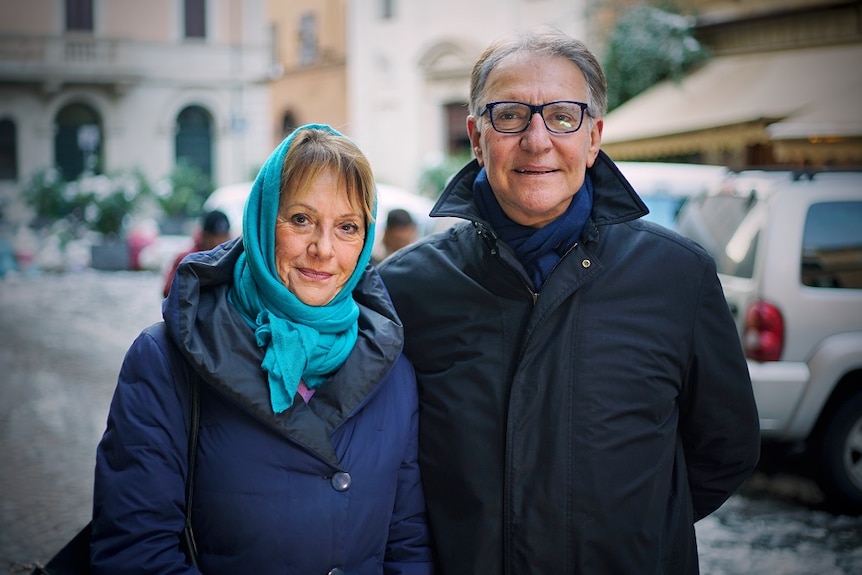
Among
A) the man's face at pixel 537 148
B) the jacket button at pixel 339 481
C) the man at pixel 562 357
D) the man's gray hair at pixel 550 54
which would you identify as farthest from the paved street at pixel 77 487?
the man's gray hair at pixel 550 54

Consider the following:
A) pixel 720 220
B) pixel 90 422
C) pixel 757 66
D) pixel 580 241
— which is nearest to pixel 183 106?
pixel 757 66

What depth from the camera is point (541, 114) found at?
2.52 metres

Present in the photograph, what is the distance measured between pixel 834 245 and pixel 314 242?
461cm

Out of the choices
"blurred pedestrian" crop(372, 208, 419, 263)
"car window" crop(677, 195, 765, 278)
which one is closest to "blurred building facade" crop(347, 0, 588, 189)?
"blurred pedestrian" crop(372, 208, 419, 263)

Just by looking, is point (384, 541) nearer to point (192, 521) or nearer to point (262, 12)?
point (192, 521)

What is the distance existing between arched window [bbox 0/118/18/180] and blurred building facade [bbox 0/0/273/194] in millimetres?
33

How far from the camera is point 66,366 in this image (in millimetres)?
10594

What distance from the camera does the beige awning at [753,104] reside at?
34.9ft

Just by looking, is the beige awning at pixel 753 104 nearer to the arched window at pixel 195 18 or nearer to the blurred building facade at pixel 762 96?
the blurred building facade at pixel 762 96

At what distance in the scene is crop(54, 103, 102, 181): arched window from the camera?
3253 cm

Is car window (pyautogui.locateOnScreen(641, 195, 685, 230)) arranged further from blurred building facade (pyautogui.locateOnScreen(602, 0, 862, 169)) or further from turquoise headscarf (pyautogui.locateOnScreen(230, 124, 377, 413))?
turquoise headscarf (pyautogui.locateOnScreen(230, 124, 377, 413))

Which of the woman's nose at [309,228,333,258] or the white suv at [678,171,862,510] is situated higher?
the woman's nose at [309,228,333,258]

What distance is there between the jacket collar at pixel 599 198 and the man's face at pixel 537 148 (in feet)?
0.27

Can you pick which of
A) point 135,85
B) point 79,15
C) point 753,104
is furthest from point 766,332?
point 79,15
